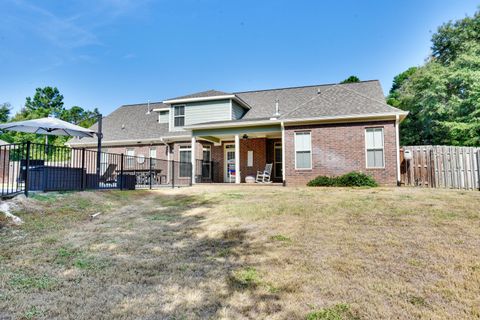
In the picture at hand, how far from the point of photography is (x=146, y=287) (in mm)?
3176

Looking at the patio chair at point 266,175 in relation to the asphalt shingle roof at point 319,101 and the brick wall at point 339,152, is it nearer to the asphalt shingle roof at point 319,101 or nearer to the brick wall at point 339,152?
the brick wall at point 339,152

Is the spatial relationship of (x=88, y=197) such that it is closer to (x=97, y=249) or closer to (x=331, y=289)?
(x=97, y=249)

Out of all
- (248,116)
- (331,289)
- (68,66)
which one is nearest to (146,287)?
(331,289)

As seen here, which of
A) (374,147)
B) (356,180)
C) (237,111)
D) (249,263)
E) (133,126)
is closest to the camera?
(249,263)

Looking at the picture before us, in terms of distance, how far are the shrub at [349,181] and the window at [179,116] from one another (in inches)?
385

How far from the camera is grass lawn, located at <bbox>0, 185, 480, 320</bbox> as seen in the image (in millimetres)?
2693

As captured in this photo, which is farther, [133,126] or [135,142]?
[133,126]

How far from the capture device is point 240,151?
17219 millimetres

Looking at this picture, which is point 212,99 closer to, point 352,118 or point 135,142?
point 135,142

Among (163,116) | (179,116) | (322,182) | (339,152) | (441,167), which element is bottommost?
(322,182)

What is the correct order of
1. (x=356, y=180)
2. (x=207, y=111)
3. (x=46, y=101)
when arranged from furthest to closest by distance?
(x=46, y=101) → (x=207, y=111) → (x=356, y=180)

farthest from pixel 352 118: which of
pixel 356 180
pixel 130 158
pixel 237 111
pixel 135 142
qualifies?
pixel 135 142

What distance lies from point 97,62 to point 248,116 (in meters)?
14.2

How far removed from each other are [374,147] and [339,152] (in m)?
1.41
